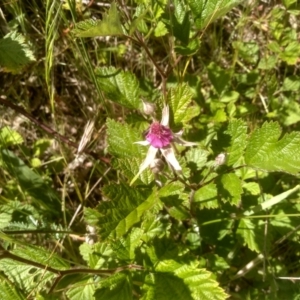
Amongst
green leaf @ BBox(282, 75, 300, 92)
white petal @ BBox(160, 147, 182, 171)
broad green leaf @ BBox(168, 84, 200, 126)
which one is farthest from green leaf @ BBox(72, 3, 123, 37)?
green leaf @ BBox(282, 75, 300, 92)

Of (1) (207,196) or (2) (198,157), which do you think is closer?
(1) (207,196)

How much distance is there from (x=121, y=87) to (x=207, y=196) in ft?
1.46

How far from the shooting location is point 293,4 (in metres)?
2.01

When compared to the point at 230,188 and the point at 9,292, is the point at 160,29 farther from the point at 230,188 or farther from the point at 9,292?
the point at 9,292

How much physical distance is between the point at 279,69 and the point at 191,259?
1.19m

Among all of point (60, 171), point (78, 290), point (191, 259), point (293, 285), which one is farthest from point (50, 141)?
point (293, 285)

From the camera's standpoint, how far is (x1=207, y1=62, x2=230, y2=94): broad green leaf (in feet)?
6.47

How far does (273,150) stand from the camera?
1.40 meters

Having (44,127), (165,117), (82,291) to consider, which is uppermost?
(165,117)

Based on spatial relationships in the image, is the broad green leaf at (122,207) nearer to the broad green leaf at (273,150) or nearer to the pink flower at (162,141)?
the pink flower at (162,141)

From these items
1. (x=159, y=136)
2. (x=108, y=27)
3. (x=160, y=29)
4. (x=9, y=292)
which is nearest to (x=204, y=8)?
(x=160, y=29)

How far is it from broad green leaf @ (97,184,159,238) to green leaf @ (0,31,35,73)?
745 mm

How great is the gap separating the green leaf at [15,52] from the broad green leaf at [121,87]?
361 mm

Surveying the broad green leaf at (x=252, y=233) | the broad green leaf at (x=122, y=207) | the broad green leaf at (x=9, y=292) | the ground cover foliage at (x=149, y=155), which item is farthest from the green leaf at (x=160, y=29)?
the broad green leaf at (x=9, y=292)
